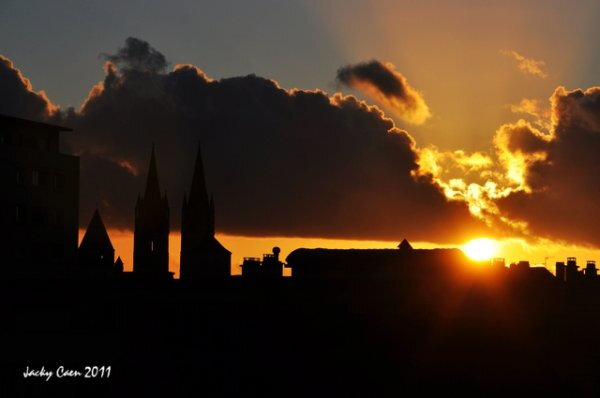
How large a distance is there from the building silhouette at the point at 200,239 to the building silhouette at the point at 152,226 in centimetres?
309

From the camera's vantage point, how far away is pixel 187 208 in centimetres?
19675

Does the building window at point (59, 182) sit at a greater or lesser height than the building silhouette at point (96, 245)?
lesser

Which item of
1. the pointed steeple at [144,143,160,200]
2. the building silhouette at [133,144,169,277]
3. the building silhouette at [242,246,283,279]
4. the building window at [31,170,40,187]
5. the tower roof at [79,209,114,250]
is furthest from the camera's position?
the pointed steeple at [144,143,160,200]

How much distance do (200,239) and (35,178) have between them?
11089cm

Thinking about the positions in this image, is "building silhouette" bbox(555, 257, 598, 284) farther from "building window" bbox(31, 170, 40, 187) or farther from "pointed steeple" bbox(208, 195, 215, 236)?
"pointed steeple" bbox(208, 195, 215, 236)

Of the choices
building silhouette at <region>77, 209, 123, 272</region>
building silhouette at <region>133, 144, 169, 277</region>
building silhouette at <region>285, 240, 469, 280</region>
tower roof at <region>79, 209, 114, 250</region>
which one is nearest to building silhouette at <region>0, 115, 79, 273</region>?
building silhouette at <region>285, 240, 469, 280</region>

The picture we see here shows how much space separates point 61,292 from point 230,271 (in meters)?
112

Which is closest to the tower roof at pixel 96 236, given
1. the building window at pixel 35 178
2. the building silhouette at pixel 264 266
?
the building silhouette at pixel 264 266

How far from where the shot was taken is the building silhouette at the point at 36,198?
76312mm

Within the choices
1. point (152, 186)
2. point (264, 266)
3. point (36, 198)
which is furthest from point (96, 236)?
point (36, 198)

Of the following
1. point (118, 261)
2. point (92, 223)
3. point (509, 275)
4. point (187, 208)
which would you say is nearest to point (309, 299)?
point (509, 275)

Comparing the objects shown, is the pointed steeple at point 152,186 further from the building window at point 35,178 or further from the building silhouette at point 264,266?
the building window at point 35,178

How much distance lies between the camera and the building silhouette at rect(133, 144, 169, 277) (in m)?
191

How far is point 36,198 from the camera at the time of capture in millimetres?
78312
